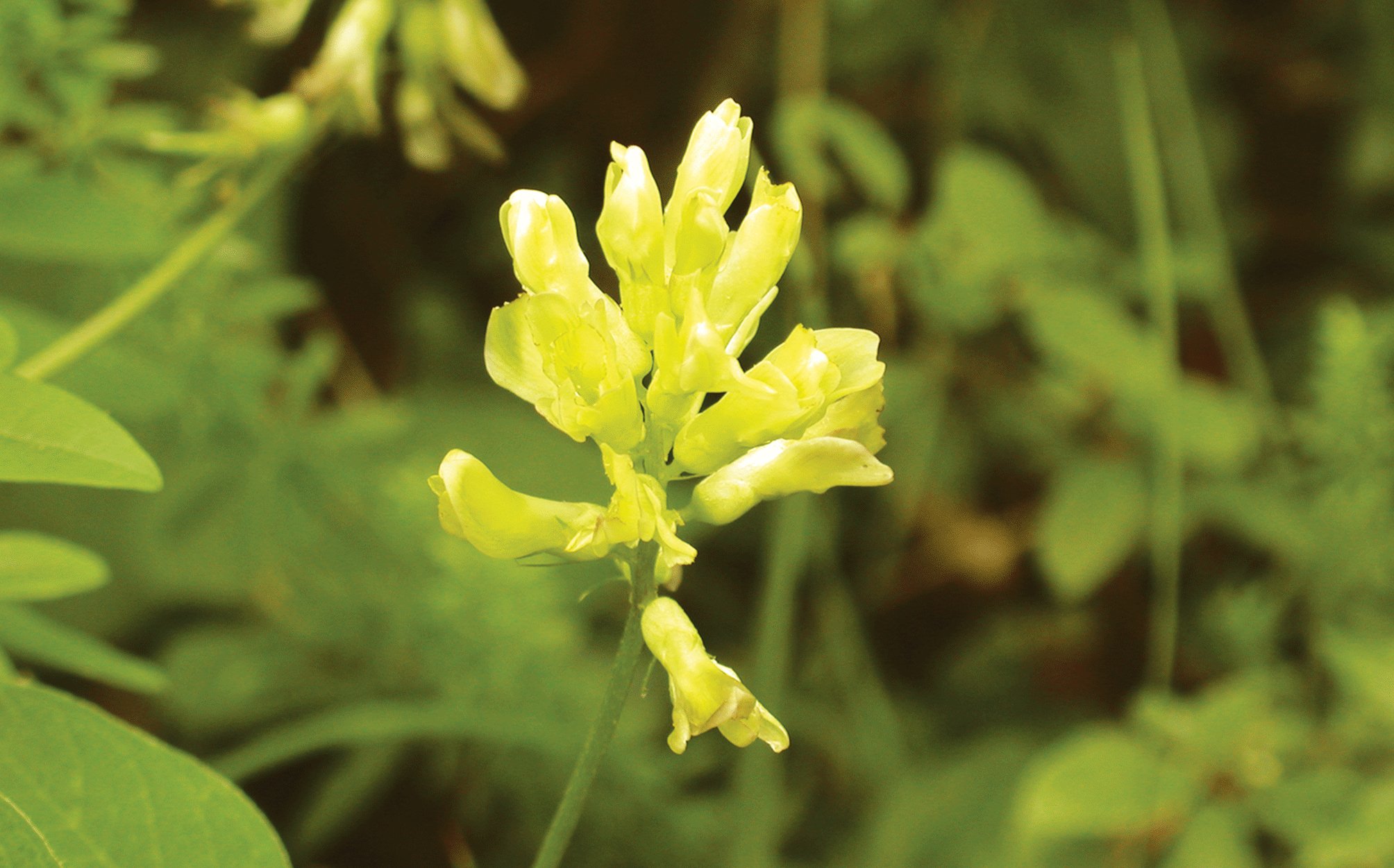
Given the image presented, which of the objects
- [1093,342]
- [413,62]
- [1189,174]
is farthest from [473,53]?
[1189,174]

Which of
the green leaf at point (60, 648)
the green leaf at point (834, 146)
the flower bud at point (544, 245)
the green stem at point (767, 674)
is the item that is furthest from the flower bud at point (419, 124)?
the flower bud at point (544, 245)

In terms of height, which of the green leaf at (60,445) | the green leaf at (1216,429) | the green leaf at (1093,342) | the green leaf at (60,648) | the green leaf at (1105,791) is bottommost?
the green leaf at (1105,791)

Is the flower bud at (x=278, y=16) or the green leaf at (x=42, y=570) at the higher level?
the flower bud at (x=278, y=16)

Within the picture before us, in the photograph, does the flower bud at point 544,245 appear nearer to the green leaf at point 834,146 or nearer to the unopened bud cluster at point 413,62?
the unopened bud cluster at point 413,62

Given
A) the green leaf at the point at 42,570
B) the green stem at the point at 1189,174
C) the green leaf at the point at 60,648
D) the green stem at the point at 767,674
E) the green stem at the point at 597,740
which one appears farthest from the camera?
the green stem at the point at 1189,174

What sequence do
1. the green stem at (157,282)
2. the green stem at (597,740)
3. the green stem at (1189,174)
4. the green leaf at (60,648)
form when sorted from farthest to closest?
1. the green stem at (1189,174)
2. the green stem at (157,282)
3. the green leaf at (60,648)
4. the green stem at (597,740)

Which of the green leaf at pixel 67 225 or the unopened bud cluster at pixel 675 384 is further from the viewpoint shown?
the green leaf at pixel 67 225

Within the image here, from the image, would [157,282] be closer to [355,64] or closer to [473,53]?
[355,64]
